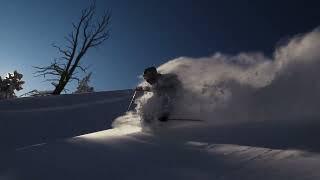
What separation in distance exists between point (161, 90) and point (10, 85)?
101 feet

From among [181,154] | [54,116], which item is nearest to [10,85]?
[54,116]

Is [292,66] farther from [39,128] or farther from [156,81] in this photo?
[39,128]

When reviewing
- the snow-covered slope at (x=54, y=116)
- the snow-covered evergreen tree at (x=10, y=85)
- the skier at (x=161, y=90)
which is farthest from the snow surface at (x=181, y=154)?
the snow-covered evergreen tree at (x=10, y=85)

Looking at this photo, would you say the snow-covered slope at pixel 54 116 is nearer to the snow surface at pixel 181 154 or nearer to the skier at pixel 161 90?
the snow surface at pixel 181 154

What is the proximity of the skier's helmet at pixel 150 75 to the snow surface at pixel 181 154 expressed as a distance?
0.94 metres

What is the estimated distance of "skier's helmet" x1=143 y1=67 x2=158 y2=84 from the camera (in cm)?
923

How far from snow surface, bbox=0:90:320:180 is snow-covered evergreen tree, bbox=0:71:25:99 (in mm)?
28419

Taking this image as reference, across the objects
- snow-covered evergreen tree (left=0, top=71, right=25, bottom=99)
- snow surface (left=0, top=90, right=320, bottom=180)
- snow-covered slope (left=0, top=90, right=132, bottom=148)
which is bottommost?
snow surface (left=0, top=90, right=320, bottom=180)

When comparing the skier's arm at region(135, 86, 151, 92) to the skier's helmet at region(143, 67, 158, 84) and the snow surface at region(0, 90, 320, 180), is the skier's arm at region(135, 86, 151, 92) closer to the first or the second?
the skier's helmet at region(143, 67, 158, 84)

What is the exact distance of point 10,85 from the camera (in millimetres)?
37719

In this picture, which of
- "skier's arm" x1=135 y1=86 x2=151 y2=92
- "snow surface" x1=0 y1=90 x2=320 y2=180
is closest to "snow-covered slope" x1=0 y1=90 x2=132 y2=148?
"snow surface" x1=0 y1=90 x2=320 y2=180

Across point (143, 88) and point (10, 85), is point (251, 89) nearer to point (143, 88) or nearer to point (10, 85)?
point (143, 88)

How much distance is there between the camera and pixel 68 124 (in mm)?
12602

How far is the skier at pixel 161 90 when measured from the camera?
28.6 ft
